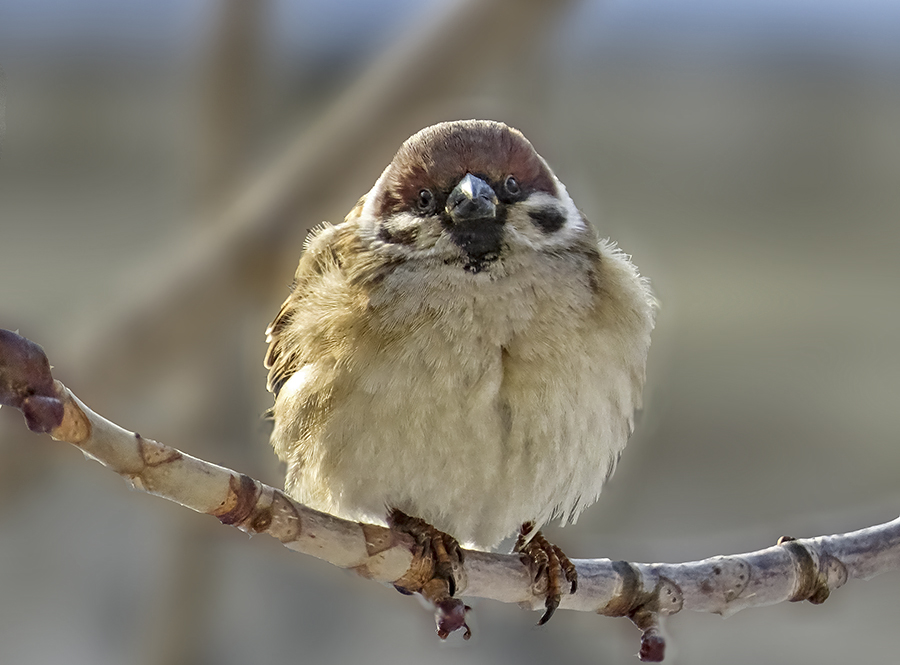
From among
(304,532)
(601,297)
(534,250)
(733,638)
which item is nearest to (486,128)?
(534,250)

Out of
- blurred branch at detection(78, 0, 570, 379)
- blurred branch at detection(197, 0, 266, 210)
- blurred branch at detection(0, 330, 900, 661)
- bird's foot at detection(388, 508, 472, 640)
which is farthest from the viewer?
blurred branch at detection(197, 0, 266, 210)

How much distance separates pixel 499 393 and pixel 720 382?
15.4ft

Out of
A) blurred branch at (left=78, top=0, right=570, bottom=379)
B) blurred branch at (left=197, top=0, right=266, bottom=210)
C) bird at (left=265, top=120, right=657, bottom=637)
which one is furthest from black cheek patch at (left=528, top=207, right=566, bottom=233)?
blurred branch at (left=197, top=0, right=266, bottom=210)

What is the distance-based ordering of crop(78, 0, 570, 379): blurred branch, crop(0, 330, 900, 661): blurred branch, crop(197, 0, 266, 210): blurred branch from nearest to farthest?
crop(0, 330, 900, 661): blurred branch, crop(78, 0, 570, 379): blurred branch, crop(197, 0, 266, 210): blurred branch

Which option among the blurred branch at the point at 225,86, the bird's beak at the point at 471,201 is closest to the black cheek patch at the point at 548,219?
the bird's beak at the point at 471,201

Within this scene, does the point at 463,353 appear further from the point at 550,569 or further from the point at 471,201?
the point at 550,569

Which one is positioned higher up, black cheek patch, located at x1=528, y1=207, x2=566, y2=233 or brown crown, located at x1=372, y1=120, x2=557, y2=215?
brown crown, located at x1=372, y1=120, x2=557, y2=215

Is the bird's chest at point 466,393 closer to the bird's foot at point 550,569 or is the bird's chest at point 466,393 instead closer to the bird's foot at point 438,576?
the bird's foot at point 438,576

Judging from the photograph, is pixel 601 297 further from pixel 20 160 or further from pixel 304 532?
pixel 20 160

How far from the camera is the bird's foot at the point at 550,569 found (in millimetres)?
2068

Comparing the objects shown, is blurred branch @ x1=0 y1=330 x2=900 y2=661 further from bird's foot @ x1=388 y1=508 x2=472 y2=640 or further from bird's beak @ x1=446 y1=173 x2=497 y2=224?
bird's beak @ x1=446 y1=173 x2=497 y2=224

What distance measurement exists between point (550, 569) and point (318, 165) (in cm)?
108

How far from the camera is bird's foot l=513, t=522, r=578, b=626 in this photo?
2.07 m

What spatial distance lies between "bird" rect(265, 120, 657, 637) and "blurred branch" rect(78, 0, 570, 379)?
34cm
